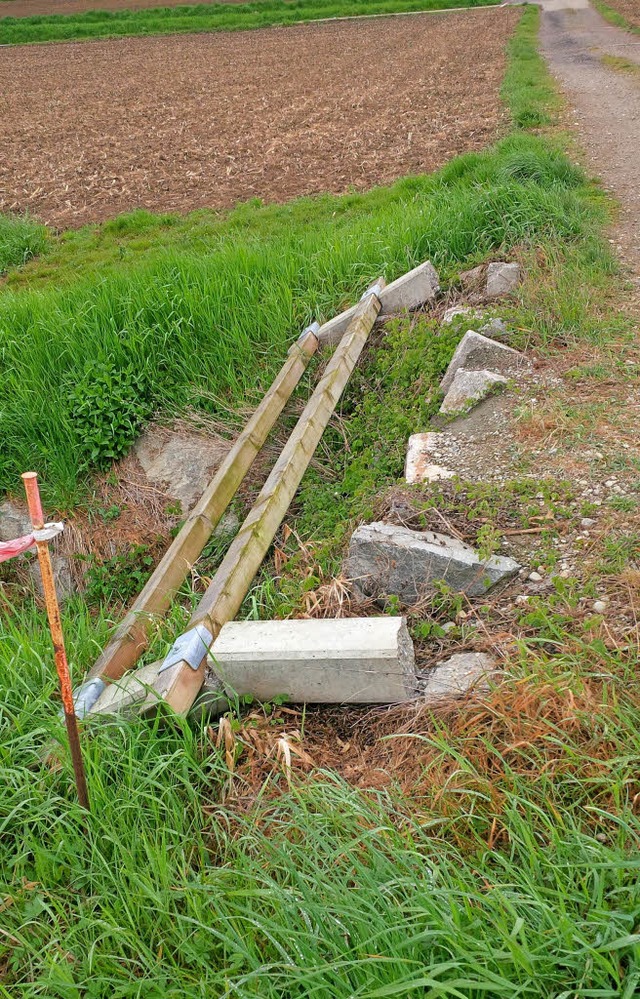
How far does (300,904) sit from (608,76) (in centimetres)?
1728

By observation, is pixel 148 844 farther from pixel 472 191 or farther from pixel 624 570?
pixel 472 191

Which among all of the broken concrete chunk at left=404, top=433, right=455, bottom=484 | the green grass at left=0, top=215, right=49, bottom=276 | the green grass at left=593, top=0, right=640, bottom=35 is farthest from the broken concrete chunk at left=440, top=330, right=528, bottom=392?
the green grass at left=593, top=0, right=640, bottom=35

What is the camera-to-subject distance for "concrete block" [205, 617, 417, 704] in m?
2.81

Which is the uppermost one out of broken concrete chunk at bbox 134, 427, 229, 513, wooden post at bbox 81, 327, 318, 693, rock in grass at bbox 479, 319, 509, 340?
rock in grass at bbox 479, 319, 509, 340

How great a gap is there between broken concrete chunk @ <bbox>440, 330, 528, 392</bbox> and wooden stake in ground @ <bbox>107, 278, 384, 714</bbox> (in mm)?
701

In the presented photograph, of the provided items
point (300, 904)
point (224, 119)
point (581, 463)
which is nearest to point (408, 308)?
point (581, 463)

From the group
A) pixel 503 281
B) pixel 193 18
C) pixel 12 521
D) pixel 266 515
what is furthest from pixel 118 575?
pixel 193 18

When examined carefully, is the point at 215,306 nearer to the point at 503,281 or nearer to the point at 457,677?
the point at 503,281

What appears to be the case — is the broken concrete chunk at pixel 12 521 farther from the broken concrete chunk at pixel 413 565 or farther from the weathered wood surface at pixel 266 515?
the broken concrete chunk at pixel 413 565

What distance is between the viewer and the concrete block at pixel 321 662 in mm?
2809

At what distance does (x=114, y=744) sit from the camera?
108 inches

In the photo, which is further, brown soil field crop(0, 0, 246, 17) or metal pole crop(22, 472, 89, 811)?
brown soil field crop(0, 0, 246, 17)

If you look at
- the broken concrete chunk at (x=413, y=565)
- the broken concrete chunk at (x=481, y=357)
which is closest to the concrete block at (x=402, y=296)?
the broken concrete chunk at (x=481, y=357)

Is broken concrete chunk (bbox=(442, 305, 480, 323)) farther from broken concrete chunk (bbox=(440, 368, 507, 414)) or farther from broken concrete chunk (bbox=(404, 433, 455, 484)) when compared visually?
broken concrete chunk (bbox=(404, 433, 455, 484))
